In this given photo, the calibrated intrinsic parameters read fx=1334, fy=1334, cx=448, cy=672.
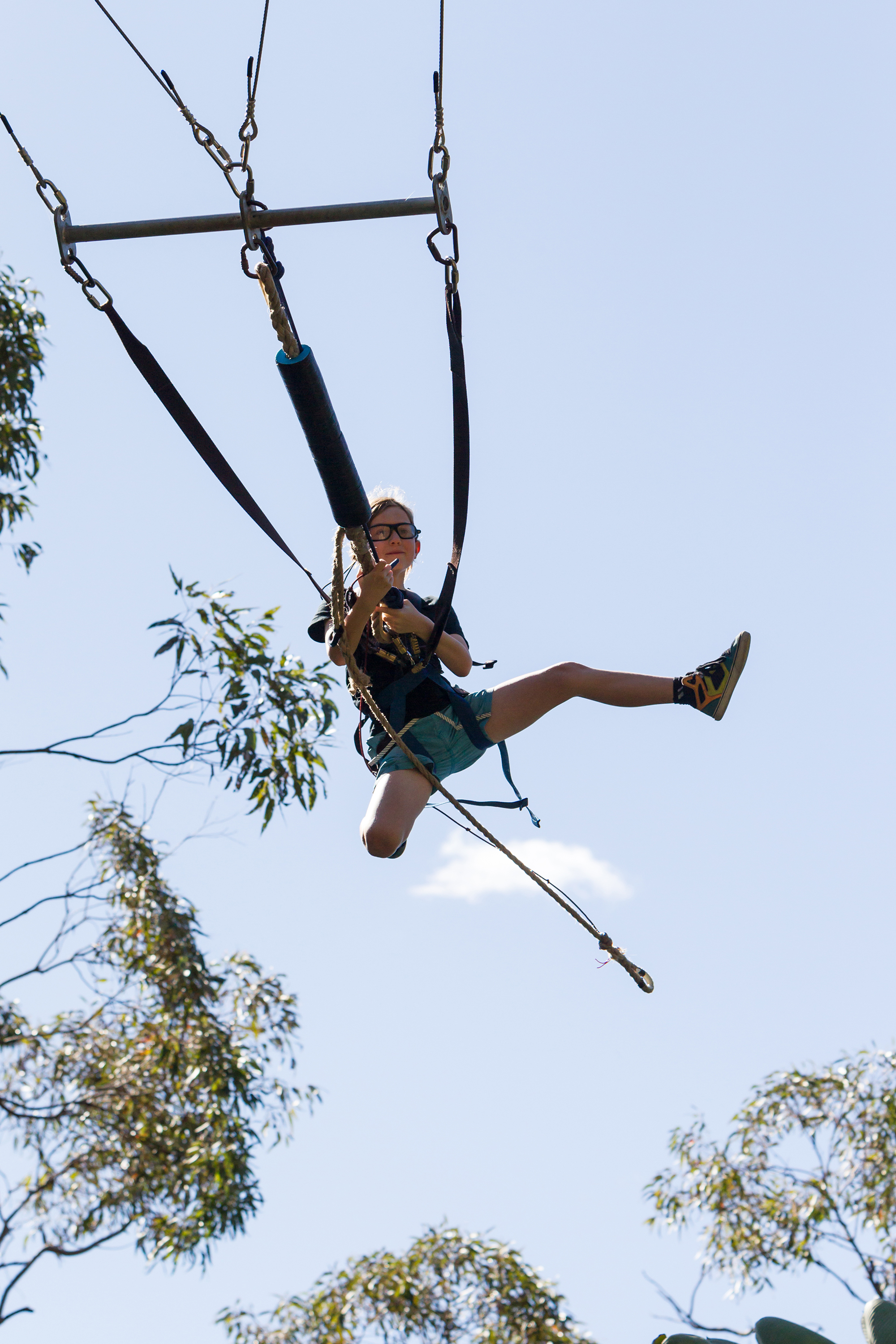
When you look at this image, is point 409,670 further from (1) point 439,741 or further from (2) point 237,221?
(2) point 237,221

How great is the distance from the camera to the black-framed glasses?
149 inches

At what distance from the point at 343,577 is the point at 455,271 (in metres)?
0.77

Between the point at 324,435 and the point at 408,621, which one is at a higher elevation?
the point at 408,621

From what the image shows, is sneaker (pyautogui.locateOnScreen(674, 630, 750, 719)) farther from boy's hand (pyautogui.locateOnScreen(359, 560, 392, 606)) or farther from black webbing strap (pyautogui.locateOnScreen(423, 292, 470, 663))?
boy's hand (pyautogui.locateOnScreen(359, 560, 392, 606))

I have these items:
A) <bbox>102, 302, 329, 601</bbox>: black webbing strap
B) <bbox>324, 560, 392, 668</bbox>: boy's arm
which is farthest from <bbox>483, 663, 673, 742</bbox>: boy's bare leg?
<bbox>102, 302, 329, 601</bbox>: black webbing strap

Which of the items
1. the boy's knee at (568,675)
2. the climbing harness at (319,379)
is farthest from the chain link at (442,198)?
the boy's knee at (568,675)

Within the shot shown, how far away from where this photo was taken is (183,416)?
2.93 metres

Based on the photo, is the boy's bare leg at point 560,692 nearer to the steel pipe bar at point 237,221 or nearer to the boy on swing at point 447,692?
the boy on swing at point 447,692

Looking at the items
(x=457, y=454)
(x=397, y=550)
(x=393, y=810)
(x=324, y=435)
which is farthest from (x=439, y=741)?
(x=324, y=435)

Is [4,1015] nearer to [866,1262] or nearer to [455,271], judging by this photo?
[866,1262]

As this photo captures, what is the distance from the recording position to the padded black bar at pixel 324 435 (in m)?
2.63

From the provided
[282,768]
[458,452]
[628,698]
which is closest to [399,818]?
[628,698]

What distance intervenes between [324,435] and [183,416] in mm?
419

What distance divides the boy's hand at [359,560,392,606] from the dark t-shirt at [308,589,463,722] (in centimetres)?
47
